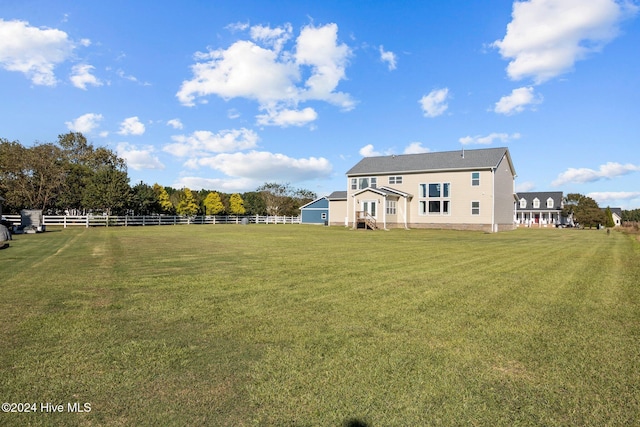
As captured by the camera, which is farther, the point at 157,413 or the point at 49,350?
the point at 49,350

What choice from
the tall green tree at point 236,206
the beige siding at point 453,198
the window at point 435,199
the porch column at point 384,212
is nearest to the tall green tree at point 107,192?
the tall green tree at point 236,206

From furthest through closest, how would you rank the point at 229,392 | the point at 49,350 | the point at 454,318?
the point at 454,318
the point at 49,350
the point at 229,392

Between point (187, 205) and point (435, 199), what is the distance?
44664 millimetres

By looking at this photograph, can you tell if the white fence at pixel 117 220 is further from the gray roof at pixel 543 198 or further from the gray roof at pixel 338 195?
the gray roof at pixel 543 198

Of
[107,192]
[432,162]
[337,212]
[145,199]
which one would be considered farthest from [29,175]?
[432,162]

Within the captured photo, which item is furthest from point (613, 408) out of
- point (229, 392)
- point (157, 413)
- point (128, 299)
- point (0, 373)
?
point (128, 299)

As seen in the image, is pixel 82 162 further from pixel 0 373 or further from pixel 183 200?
pixel 0 373

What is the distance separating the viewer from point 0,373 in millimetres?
3367

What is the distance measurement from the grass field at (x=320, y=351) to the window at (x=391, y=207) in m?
30.1

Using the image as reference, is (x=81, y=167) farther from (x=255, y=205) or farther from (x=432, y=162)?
(x=432, y=162)

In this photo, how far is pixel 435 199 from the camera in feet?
128

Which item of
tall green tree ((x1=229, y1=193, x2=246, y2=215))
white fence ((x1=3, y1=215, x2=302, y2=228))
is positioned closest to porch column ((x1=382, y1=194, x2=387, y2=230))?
white fence ((x1=3, y1=215, x2=302, y2=228))

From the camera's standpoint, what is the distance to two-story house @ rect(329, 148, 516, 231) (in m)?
36.6

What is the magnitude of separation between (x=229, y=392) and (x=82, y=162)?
65187 millimetres
